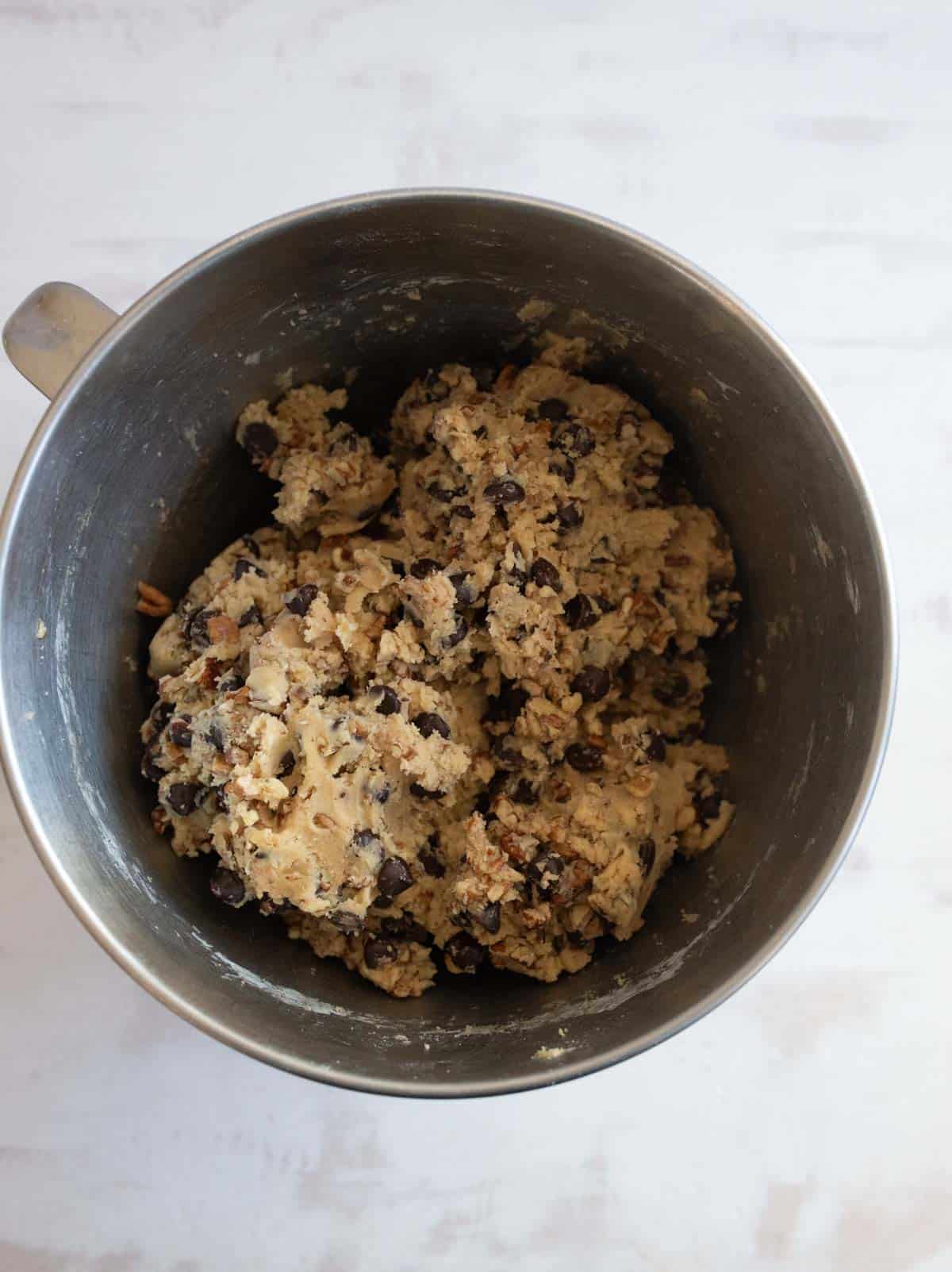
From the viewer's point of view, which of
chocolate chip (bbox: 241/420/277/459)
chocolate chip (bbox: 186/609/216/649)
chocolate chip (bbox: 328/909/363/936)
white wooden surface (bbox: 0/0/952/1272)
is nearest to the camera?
chocolate chip (bbox: 328/909/363/936)

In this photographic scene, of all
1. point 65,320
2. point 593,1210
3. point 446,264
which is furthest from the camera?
point 593,1210

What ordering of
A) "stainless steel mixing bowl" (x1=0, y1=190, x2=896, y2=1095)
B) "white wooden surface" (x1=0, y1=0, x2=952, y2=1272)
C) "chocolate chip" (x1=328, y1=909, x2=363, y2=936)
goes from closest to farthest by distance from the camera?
"stainless steel mixing bowl" (x1=0, y1=190, x2=896, y2=1095), "chocolate chip" (x1=328, y1=909, x2=363, y2=936), "white wooden surface" (x1=0, y1=0, x2=952, y2=1272)

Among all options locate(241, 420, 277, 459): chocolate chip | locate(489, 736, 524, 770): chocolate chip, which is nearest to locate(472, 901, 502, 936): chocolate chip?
locate(489, 736, 524, 770): chocolate chip

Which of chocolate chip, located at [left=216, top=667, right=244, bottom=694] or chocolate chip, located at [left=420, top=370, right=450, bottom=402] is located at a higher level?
chocolate chip, located at [left=420, top=370, right=450, bottom=402]

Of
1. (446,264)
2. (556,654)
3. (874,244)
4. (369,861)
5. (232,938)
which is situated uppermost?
(874,244)

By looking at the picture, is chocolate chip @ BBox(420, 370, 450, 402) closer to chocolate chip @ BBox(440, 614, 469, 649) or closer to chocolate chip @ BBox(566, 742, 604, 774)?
chocolate chip @ BBox(440, 614, 469, 649)

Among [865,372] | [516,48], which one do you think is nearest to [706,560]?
[865,372]

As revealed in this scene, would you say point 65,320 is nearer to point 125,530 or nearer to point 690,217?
point 125,530

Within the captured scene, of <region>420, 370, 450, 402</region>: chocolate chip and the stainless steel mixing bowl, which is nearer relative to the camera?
the stainless steel mixing bowl
